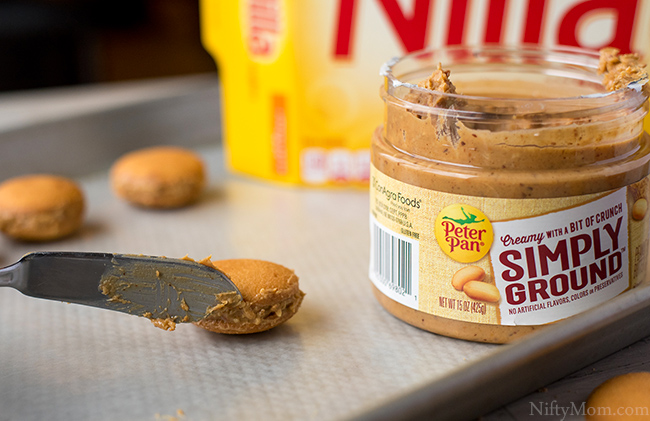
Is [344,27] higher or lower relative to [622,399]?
higher

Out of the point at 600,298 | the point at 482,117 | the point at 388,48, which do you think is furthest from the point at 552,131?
the point at 388,48

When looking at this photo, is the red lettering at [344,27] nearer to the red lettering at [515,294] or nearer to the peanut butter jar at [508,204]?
the peanut butter jar at [508,204]

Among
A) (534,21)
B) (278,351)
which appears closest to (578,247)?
(278,351)

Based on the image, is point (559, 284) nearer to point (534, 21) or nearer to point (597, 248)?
point (597, 248)

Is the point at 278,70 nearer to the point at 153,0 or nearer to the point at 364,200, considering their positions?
the point at 364,200

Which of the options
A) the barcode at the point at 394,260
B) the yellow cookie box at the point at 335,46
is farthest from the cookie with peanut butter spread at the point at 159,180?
the barcode at the point at 394,260

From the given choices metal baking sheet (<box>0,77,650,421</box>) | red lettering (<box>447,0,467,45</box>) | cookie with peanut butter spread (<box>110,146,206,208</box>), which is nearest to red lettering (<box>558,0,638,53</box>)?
red lettering (<box>447,0,467,45</box>)
